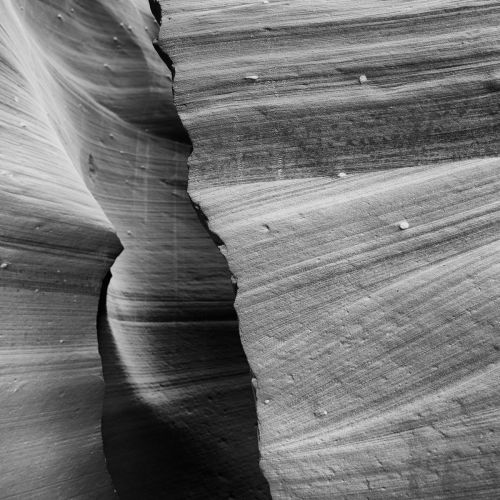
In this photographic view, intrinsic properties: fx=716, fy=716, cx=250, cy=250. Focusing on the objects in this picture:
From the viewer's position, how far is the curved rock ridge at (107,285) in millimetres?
724

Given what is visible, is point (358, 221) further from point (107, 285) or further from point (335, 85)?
point (107, 285)

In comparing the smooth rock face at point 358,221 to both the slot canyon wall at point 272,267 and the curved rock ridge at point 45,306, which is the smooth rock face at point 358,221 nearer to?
the slot canyon wall at point 272,267

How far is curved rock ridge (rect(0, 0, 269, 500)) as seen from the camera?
2.37 ft

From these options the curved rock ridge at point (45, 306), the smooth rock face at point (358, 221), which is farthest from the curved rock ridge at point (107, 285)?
the smooth rock face at point (358, 221)

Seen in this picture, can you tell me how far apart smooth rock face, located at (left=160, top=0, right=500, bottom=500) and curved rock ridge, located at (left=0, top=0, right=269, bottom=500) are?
166 mm

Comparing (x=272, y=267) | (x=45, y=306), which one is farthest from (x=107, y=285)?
(x=272, y=267)

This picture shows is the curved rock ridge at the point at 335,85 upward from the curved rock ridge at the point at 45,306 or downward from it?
upward

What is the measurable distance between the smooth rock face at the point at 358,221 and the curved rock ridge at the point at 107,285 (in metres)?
0.17

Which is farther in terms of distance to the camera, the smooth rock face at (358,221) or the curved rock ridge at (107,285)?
the curved rock ridge at (107,285)

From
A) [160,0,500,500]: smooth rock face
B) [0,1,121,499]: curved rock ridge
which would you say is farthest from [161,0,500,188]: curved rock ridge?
[0,1,121,499]: curved rock ridge

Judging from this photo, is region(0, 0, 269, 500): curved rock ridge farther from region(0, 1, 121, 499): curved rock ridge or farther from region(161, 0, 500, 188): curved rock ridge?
region(161, 0, 500, 188): curved rock ridge

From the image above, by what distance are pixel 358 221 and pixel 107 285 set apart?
0.30 meters

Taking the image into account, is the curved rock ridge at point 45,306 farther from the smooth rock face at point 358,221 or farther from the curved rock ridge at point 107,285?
the smooth rock face at point 358,221

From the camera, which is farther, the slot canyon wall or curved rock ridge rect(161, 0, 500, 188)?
curved rock ridge rect(161, 0, 500, 188)
